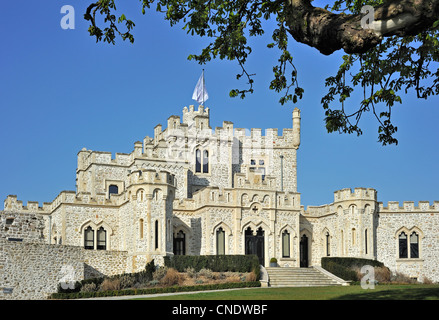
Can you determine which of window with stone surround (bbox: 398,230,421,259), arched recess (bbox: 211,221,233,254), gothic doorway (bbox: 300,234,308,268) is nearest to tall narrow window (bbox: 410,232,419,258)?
window with stone surround (bbox: 398,230,421,259)

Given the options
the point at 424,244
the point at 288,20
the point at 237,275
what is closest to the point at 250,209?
the point at 237,275

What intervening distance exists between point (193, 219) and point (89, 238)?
23.1 feet

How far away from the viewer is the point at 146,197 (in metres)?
39.3

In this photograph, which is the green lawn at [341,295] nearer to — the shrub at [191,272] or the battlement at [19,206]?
the shrub at [191,272]

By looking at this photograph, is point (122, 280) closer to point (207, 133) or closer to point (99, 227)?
point (99, 227)

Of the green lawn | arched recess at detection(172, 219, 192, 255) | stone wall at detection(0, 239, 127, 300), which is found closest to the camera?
the green lawn

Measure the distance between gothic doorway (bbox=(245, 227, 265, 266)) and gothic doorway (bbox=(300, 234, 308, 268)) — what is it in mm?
4685

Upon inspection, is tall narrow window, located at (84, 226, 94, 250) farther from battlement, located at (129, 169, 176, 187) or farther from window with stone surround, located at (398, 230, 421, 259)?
window with stone surround, located at (398, 230, 421, 259)

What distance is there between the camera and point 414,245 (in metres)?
47.3

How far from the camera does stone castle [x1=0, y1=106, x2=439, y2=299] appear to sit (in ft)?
127

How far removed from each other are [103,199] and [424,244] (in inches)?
913

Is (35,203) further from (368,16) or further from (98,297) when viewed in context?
(368,16)

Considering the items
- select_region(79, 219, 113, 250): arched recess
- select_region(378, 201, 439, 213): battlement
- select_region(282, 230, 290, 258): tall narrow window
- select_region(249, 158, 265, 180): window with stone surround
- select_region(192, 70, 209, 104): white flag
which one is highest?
select_region(192, 70, 209, 104): white flag

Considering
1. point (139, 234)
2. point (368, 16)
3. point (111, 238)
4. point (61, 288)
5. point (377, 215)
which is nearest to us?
point (368, 16)
